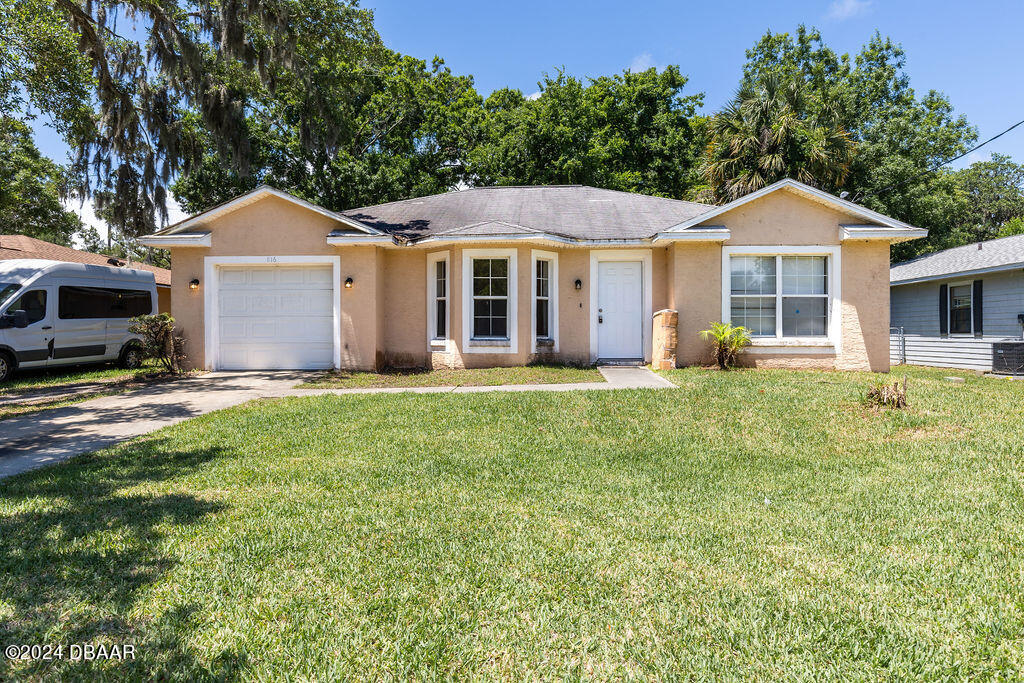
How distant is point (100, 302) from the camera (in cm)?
1266

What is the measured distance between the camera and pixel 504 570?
10.1 feet

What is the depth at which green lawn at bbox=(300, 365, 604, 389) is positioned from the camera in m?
9.98

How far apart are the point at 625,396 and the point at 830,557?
485 cm

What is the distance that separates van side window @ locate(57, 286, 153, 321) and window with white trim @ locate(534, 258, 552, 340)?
10859 millimetres

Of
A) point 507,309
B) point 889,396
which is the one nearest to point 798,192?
point 889,396

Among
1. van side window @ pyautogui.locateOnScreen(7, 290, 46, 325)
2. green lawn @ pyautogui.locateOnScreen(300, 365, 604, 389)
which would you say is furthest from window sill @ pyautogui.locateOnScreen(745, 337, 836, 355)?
van side window @ pyautogui.locateOnScreen(7, 290, 46, 325)

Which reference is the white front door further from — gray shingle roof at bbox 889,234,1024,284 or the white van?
the white van

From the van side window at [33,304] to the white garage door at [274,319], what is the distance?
3.55 meters

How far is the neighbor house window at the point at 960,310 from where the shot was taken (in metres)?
15.4

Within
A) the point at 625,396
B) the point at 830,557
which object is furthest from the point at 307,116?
the point at 830,557

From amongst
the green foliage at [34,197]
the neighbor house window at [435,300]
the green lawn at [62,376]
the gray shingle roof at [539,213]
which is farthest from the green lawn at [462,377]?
the green foliage at [34,197]

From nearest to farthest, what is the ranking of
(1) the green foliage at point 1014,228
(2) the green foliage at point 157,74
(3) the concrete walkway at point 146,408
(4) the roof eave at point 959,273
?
(3) the concrete walkway at point 146,408, (2) the green foliage at point 157,74, (4) the roof eave at point 959,273, (1) the green foliage at point 1014,228

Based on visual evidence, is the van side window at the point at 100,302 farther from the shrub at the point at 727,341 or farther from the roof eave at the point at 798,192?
the shrub at the point at 727,341

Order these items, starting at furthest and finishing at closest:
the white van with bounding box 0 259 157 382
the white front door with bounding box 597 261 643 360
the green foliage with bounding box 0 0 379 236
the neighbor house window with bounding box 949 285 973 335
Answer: the neighbor house window with bounding box 949 285 973 335 → the white front door with bounding box 597 261 643 360 → the white van with bounding box 0 259 157 382 → the green foliage with bounding box 0 0 379 236
